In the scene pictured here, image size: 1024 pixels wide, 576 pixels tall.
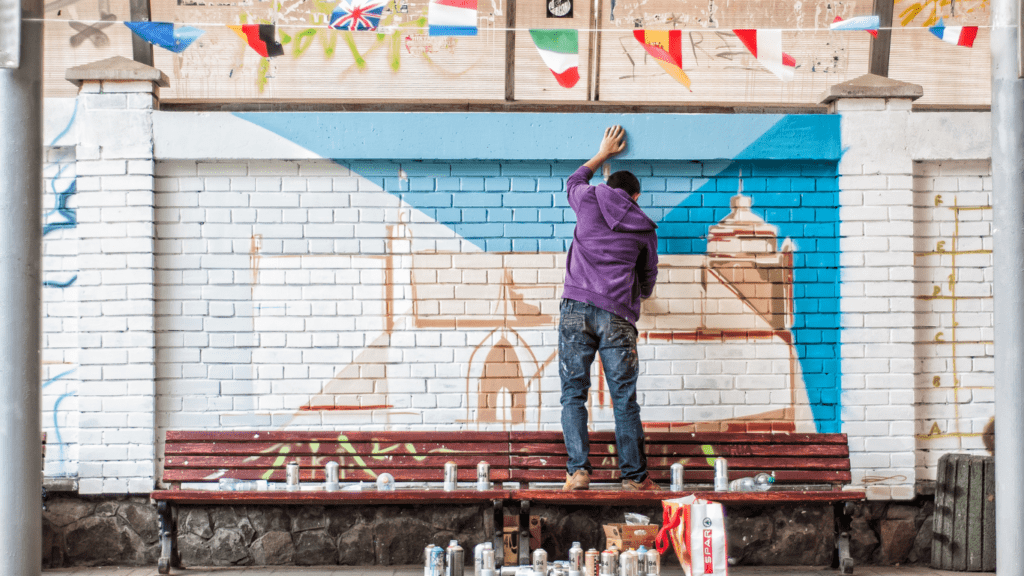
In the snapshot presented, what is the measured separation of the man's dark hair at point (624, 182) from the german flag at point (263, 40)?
244cm

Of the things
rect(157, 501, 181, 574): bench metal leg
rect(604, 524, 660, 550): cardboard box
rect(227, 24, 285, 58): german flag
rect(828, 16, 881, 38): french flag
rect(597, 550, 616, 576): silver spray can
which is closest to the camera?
rect(597, 550, 616, 576): silver spray can

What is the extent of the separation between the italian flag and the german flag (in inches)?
68.6

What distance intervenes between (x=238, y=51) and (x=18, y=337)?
2.47 metres

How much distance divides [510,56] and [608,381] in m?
2.35

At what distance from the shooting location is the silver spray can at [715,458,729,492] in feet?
15.2

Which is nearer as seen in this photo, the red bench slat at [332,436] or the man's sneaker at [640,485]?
the man's sneaker at [640,485]

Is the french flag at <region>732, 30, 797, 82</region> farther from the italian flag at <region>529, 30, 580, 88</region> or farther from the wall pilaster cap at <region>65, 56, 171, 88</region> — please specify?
the wall pilaster cap at <region>65, 56, 171, 88</region>

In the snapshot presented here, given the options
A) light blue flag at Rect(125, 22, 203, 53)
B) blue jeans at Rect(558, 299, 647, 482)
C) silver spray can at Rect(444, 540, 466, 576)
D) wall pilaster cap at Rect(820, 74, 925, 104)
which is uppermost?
light blue flag at Rect(125, 22, 203, 53)

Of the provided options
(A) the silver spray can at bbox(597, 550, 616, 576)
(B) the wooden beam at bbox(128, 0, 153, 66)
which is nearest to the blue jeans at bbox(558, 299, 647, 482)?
(A) the silver spray can at bbox(597, 550, 616, 576)

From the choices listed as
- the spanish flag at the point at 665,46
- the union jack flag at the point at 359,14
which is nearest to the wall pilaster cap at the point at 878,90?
the spanish flag at the point at 665,46

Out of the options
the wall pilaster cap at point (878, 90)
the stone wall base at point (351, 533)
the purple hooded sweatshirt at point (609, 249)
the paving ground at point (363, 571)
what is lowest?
the paving ground at point (363, 571)

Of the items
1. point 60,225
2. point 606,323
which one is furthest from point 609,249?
point 60,225

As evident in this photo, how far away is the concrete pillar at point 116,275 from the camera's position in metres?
5.04

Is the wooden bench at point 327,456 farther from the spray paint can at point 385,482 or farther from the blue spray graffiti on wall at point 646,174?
the blue spray graffiti on wall at point 646,174
